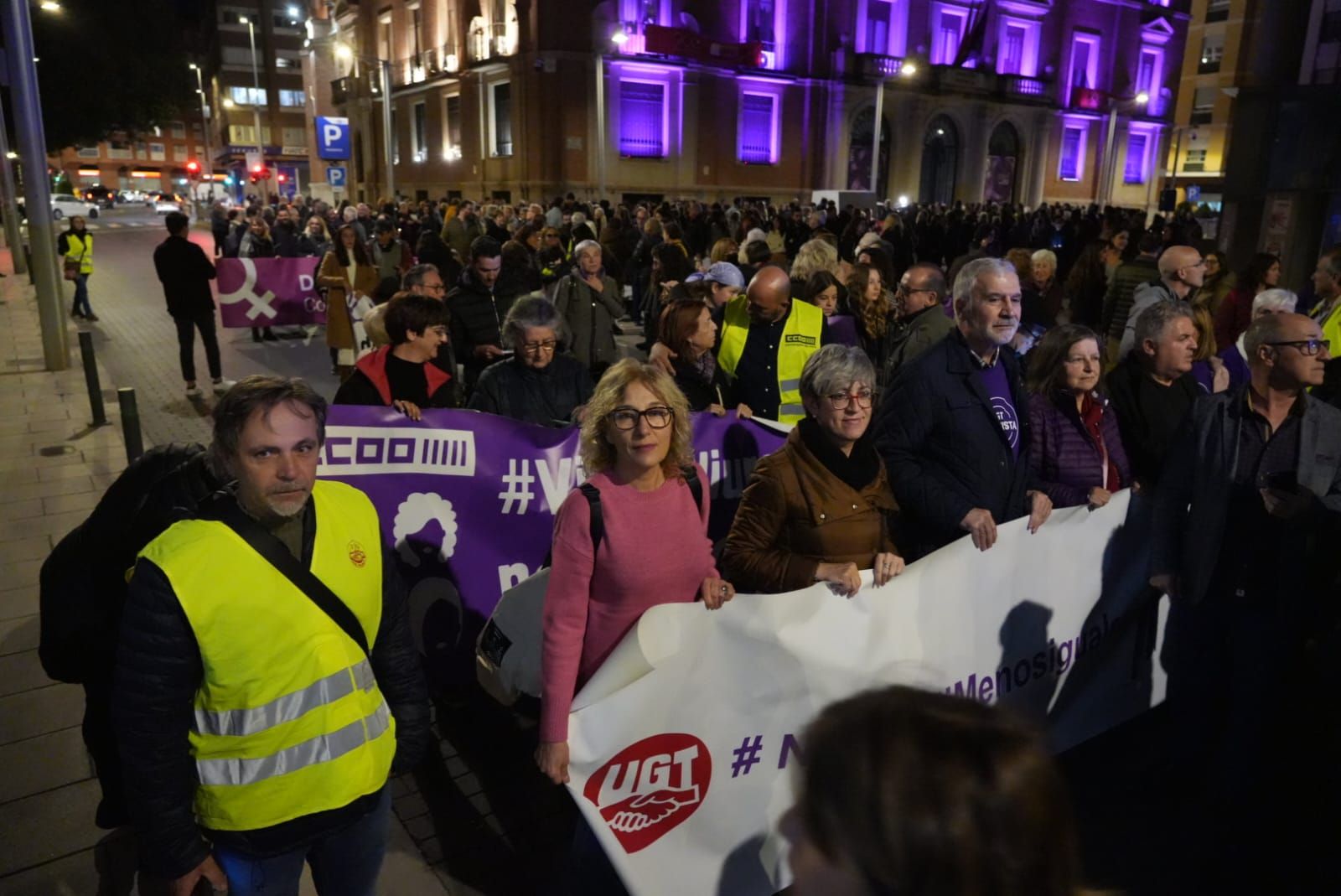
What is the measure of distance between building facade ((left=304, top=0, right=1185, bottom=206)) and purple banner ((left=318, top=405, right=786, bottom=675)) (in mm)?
28293

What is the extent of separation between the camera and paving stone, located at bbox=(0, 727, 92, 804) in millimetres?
3881

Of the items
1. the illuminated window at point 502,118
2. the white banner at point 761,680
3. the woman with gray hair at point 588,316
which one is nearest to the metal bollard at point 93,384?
the woman with gray hair at point 588,316

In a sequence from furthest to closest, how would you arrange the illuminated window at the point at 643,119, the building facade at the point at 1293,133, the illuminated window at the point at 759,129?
1. the illuminated window at the point at 759,129
2. the illuminated window at the point at 643,119
3. the building facade at the point at 1293,133

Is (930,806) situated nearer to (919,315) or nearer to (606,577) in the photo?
(606,577)

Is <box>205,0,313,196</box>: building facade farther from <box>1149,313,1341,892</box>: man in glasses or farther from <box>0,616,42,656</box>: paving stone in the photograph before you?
<box>1149,313,1341,892</box>: man in glasses

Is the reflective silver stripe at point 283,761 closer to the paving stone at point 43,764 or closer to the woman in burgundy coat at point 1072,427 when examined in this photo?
the paving stone at point 43,764

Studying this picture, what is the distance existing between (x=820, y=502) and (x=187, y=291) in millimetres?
9703

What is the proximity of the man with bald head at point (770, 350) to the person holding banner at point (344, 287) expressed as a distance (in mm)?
6449

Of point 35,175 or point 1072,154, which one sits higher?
point 1072,154

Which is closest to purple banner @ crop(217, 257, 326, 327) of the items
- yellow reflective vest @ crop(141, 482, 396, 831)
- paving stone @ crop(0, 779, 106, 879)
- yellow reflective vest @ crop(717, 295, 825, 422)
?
yellow reflective vest @ crop(717, 295, 825, 422)

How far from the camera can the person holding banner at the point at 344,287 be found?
10.9 meters

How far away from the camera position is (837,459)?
3350mm

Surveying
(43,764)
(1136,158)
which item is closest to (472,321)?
(43,764)

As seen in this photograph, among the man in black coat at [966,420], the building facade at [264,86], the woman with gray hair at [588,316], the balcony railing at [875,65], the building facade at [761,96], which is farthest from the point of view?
the building facade at [264,86]
